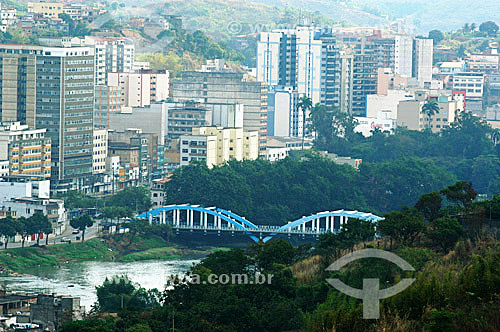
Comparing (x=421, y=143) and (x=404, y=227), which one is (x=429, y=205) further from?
(x=421, y=143)

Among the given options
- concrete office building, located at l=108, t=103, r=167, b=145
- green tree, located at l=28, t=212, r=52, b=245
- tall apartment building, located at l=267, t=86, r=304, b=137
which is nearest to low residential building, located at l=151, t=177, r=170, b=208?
green tree, located at l=28, t=212, r=52, b=245

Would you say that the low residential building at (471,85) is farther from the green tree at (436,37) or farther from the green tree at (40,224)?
the green tree at (40,224)

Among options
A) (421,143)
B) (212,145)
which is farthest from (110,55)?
(212,145)

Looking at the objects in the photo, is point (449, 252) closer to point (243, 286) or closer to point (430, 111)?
point (243, 286)

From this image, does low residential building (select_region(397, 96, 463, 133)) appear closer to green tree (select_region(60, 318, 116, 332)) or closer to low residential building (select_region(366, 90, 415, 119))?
low residential building (select_region(366, 90, 415, 119))

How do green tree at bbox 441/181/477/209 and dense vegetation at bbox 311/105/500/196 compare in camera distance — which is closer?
green tree at bbox 441/181/477/209
